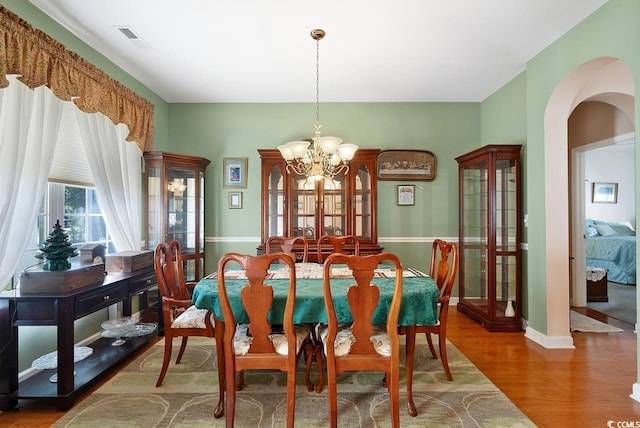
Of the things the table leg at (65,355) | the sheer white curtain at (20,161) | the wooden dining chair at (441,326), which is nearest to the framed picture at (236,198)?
the sheer white curtain at (20,161)

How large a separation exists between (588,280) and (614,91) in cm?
260

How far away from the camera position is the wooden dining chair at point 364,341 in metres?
1.68

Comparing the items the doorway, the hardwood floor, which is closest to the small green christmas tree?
the hardwood floor

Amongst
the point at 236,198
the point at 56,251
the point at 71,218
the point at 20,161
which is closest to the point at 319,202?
the point at 236,198

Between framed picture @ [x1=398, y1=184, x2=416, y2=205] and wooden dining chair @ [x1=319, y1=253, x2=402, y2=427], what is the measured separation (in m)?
2.74

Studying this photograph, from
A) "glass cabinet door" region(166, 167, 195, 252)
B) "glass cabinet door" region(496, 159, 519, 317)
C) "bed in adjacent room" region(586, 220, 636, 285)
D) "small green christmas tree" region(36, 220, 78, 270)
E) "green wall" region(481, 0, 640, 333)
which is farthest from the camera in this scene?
"bed in adjacent room" region(586, 220, 636, 285)

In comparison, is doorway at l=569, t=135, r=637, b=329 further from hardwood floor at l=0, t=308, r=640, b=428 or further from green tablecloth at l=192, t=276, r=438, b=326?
green tablecloth at l=192, t=276, r=438, b=326

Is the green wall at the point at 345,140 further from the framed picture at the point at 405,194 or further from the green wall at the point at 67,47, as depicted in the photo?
Result: the green wall at the point at 67,47

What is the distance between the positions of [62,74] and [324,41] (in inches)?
81.7

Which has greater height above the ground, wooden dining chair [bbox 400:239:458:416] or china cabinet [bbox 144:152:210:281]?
china cabinet [bbox 144:152:210:281]

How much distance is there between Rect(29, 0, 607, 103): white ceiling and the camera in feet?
7.78

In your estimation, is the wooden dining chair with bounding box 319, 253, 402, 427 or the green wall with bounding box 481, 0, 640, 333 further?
the green wall with bounding box 481, 0, 640, 333

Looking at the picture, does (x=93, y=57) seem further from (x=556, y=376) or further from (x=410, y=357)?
(x=556, y=376)

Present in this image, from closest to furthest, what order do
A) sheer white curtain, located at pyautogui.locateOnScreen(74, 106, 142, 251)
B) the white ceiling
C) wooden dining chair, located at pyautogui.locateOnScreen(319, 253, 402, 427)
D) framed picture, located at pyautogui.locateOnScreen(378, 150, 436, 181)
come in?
wooden dining chair, located at pyautogui.locateOnScreen(319, 253, 402, 427)
the white ceiling
sheer white curtain, located at pyautogui.locateOnScreen(74, 106, 142, 251)
framed picture, located at pyautogui.locateOnScreen(378, 150, 436, 181)
